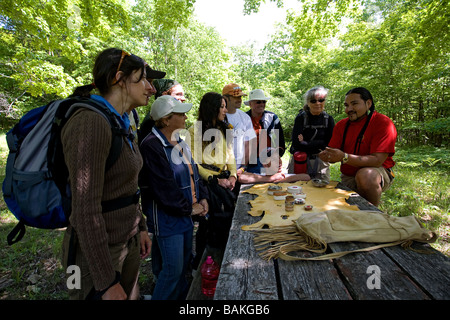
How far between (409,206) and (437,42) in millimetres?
3751

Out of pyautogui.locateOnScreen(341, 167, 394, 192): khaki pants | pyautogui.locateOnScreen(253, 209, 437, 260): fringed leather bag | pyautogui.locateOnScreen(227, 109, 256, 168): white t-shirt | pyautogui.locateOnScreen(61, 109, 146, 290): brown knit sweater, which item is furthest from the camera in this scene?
pyautogui.locateOnScreen(227, 109, 256, 168): white t-shirt

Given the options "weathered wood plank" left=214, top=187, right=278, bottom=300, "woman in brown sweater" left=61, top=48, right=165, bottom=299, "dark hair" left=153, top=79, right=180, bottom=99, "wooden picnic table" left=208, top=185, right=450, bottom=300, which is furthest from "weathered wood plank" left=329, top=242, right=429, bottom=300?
"dark hair" left=153, top=79, right=180, bottom=99

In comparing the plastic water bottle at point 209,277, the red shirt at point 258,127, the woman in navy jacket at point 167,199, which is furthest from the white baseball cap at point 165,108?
the red shirt at point 258,127

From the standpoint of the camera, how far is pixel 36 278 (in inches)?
120

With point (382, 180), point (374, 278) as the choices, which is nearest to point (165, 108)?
point (374, 278)

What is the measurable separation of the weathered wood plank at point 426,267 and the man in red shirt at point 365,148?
5.32 feet

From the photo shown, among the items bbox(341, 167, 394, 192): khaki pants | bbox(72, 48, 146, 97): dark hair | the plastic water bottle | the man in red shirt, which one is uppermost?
bbox(72, 48, 146, 97): dark hair

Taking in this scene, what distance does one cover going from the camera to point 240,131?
166 inches

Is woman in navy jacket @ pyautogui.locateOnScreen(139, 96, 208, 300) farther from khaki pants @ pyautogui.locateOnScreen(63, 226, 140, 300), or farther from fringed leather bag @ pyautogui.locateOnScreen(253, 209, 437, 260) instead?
fringed leather bag @ pyautogui.locateOnScreen(253, 209, 437, 260)

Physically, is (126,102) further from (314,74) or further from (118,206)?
(314,74)

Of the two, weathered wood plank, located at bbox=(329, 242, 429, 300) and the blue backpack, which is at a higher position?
the blue backpack

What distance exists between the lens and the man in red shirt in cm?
308

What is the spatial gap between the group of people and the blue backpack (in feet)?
0.24
